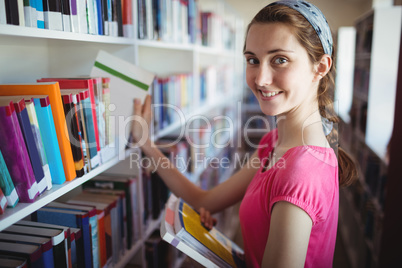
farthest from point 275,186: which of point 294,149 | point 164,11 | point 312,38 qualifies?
point 164,11

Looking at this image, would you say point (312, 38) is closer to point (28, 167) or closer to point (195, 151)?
point (28, 167)

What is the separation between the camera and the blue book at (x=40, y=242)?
2.72ft

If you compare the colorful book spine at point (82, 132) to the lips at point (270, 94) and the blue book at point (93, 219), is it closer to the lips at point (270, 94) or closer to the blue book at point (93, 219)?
the blue book at point (93, 219)

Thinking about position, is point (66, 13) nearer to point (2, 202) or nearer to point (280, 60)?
point (2, 202)

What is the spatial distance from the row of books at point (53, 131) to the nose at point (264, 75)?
1.70 feet

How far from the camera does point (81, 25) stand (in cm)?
97

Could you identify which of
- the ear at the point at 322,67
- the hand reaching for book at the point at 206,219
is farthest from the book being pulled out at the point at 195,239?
the ear at the point at 322,67

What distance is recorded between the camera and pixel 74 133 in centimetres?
90

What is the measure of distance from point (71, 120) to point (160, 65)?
126cm

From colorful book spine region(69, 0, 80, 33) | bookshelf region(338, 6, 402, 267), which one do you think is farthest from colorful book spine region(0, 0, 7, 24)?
bookshelf region(338, 6, 402, 267)

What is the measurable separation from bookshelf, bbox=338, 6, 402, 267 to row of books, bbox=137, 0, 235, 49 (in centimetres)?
138

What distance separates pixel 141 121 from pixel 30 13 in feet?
2.00

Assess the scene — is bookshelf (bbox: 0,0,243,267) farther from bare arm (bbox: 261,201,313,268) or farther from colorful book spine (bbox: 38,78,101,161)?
bare arm (bbox: 261,201,313,268)

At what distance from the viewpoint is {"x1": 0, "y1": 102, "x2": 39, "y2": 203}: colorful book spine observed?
0.68 m
